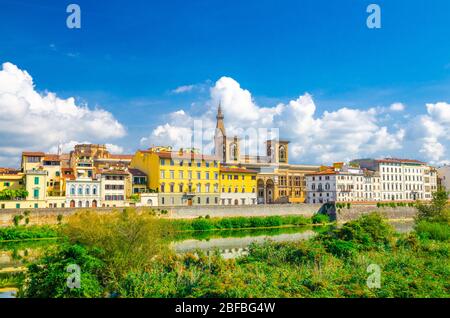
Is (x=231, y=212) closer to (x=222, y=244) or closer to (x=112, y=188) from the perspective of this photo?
(x=112, y=188)

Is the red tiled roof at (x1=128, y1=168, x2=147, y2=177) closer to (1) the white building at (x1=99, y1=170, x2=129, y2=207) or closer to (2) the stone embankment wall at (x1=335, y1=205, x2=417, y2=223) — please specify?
(1) the white building at (x1=99, y1=170, x2=129, y2=207)

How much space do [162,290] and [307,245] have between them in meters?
9.66

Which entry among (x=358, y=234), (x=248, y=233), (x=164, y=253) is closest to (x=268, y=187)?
(x=248, y=233)

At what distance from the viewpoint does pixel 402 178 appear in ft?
278

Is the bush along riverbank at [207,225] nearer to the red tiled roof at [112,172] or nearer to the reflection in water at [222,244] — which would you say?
the reflection in water at [222,244]

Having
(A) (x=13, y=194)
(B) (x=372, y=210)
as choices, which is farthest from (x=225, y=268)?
(B) (x=372, y=210)

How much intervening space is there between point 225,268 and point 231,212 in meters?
39.0

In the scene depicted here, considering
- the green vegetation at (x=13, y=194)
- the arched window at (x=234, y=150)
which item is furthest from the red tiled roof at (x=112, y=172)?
the arched window at (x=234, y=150)

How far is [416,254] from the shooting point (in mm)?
22969

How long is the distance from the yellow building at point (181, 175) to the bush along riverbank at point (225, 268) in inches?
1338

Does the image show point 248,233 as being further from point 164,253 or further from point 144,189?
point 164,253

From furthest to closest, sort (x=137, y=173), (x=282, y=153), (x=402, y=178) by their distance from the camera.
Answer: (x=282, y=153) < (x=402, y=178) < (x=137, y=173)

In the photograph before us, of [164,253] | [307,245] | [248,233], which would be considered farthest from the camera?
[248,233]

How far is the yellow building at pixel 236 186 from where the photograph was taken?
65.3m
